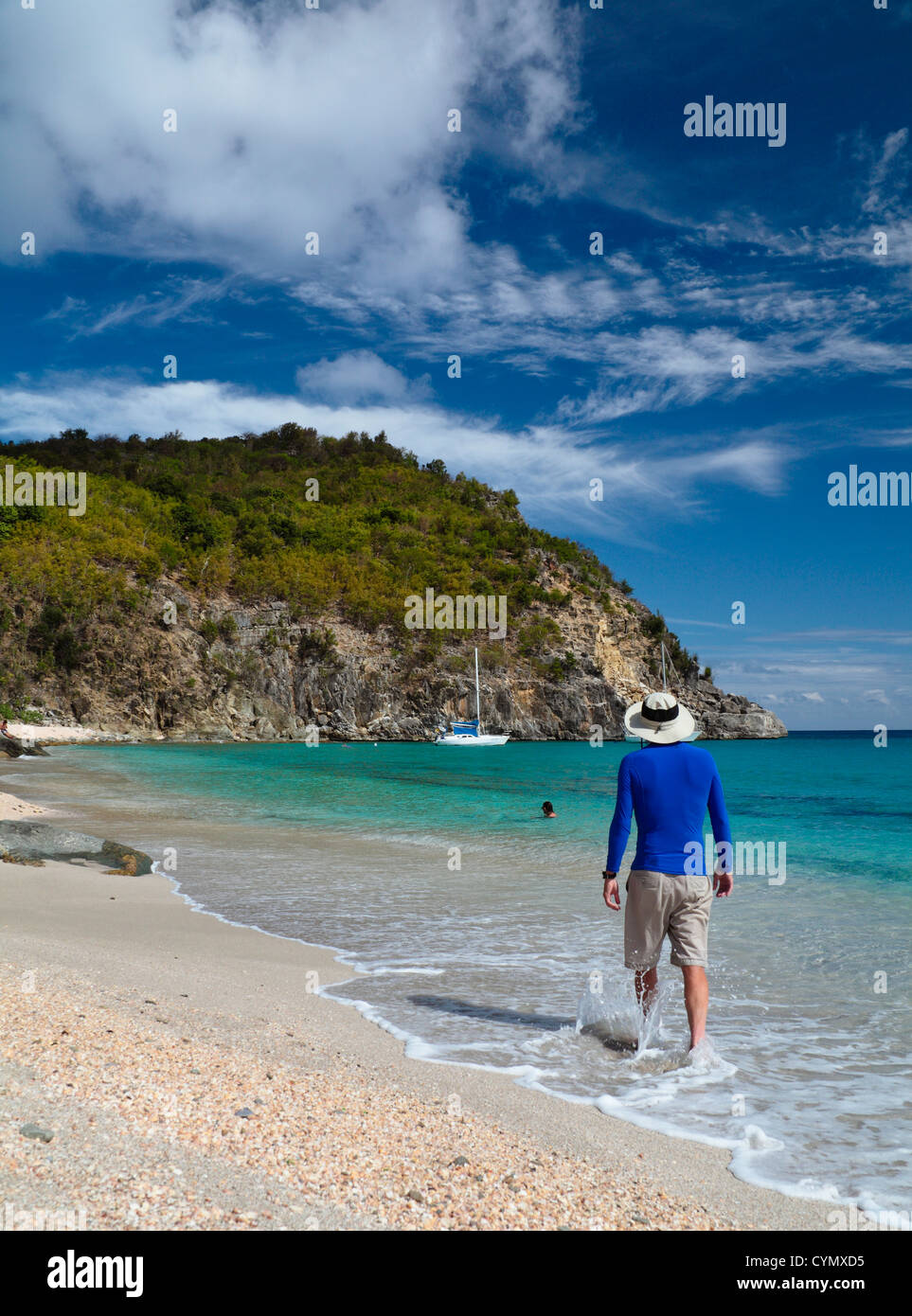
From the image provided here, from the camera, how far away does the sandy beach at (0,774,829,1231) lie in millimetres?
2844

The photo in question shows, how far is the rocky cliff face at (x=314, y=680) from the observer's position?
272 ft

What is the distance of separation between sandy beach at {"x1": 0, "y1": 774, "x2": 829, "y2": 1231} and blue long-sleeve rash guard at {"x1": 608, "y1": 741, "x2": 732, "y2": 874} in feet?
5.14

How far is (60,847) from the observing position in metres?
12.0

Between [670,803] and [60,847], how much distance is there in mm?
10299

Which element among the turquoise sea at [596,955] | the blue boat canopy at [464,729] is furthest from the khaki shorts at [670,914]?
the blue boat canopy at [464,729]

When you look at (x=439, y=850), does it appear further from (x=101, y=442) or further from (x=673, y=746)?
(x=101, y=442)

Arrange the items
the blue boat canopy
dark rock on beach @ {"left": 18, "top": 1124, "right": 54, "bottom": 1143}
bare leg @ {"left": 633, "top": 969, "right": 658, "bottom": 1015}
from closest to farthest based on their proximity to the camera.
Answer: dark rock on beach @ {"left": 18, "top": 1124, "right": 54, "bottom": 1143} → bare leg @ {"left": 633, "top": 969, "right": 658, "bottom": 1015} → the blue boat canopy

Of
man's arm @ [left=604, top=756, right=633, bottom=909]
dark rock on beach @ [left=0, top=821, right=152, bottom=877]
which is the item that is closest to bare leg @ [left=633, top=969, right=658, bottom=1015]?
man's arm @ [left=604, top=756, right=633, bottom=909]

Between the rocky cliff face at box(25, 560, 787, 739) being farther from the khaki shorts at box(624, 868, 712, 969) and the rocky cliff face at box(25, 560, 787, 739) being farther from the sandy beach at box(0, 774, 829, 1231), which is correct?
the khaki shorts at box(624, 868, 712, 969)

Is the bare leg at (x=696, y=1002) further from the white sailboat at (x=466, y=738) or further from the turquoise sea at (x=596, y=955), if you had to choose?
the white sailboat at (x=466, y=738)

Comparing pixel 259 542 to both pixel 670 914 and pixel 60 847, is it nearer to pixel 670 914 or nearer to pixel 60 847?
pixel 60 847

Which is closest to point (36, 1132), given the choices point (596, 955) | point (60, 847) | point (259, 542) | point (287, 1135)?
point (287, 1135)

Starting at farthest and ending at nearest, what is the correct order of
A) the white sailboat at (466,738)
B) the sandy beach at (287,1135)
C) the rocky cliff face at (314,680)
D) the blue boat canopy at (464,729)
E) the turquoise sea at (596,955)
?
the rocky cliff face at (314,680) < the blue boat canopy at (464,729) < the white sailboat at (466,738) < the turquoise sea at (596,955) < the sandy beach at (287,1135)
